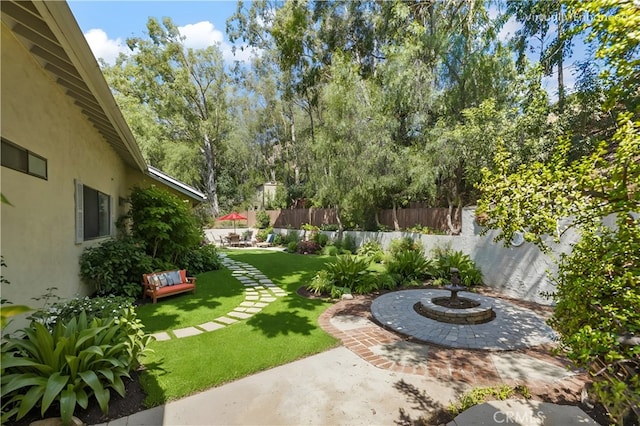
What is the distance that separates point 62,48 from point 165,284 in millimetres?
5457

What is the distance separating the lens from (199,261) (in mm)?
10875

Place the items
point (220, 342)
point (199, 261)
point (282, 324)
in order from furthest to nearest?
point (199, 261), point (282, 324), point (220, 342)

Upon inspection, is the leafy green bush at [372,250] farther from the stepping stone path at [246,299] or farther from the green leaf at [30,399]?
the green leaf at [30,399]

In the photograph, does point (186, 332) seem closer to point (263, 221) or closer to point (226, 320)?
point (226, 320)

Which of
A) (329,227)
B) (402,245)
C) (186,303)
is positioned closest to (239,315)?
(186,303)

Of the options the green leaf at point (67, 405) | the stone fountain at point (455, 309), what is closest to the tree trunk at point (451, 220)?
the stone fountain at point (455, 309)

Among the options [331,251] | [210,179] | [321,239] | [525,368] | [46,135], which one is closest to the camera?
[525,368]

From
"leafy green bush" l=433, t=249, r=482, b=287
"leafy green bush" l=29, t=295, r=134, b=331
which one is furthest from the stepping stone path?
"leafy green bush" l=433, t=249, r=482, b=287

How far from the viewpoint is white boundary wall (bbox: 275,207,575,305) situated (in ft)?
23.3

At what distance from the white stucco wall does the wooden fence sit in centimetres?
1257

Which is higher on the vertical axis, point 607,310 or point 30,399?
point 607,310

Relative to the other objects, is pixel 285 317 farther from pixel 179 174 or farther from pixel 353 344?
pixel 179 174

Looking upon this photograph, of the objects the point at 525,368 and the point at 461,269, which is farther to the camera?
the point at 461,269

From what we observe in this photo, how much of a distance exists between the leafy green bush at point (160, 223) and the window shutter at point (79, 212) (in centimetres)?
222
